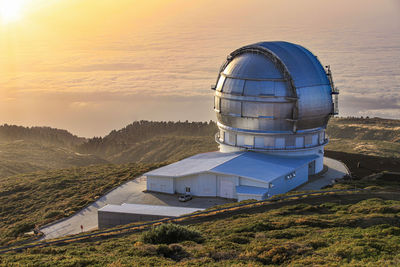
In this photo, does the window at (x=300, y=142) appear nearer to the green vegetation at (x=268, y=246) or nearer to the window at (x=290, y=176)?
the window at (x=290, y=176)

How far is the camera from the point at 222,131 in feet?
141

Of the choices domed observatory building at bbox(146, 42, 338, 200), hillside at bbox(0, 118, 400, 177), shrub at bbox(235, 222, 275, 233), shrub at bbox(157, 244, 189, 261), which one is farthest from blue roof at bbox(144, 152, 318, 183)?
hillside at bbox(0, 118, 400, 177)

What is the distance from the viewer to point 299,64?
132 ft

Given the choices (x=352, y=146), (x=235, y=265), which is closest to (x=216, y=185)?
(x=235, y=265)

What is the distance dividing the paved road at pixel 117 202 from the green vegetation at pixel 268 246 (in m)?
8.75

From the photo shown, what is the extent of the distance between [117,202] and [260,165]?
38.4 ft

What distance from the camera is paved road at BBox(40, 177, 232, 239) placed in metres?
32.1

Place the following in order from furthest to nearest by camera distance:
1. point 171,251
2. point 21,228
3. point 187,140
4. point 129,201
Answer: point 187,140 → point 129,201 → point 21,228 → point 171,251

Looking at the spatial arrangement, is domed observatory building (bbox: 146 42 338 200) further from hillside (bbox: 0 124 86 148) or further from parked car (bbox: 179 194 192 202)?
hillside (bbox: 0 124 86 148)

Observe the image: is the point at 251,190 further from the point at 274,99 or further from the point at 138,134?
the point at 138,134

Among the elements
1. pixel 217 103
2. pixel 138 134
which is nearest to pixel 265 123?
pixel 217 103

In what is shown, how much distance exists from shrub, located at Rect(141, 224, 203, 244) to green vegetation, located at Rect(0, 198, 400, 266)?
66 cm

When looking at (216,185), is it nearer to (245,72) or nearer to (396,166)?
(245,72)

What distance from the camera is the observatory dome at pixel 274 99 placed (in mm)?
38875
